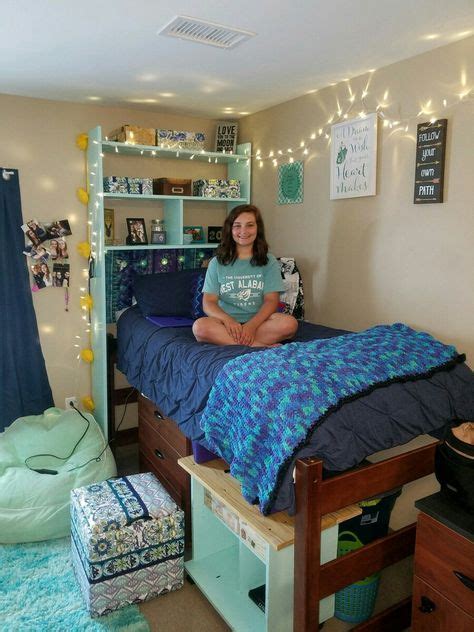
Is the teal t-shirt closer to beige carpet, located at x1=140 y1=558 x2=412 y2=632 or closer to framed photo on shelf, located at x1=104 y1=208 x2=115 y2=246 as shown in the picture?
framed photo on shelf, located at x1=104 y1=208 x2=115 y2=246

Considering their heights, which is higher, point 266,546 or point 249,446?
point 249,446

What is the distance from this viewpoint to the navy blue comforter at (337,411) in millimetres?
1595

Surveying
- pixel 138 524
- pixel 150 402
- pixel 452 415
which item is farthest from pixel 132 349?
pixel 452 415

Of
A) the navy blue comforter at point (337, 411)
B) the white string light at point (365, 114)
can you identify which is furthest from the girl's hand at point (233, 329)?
the white string light at point (365, 114)

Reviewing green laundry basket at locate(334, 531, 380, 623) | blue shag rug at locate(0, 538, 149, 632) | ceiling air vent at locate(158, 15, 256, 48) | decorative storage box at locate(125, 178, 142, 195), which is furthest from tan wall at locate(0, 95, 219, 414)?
green laundry basket at locate(334, 531, 380, 623)

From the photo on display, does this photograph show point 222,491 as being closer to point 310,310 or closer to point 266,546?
point 266,546

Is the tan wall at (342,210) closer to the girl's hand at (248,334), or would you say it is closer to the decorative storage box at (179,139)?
the decorative storage box at (179,139)

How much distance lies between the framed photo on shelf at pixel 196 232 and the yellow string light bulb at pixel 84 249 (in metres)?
0.68

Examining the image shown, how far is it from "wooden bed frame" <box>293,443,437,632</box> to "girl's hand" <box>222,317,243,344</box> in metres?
1.08

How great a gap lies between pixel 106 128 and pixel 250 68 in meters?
1.22

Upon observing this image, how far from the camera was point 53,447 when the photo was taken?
10.0 ft

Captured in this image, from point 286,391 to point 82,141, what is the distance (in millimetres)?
2379

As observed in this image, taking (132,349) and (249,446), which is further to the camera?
(132,349)

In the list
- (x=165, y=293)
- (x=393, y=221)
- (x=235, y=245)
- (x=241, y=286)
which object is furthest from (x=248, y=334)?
(x=393, y=221)
